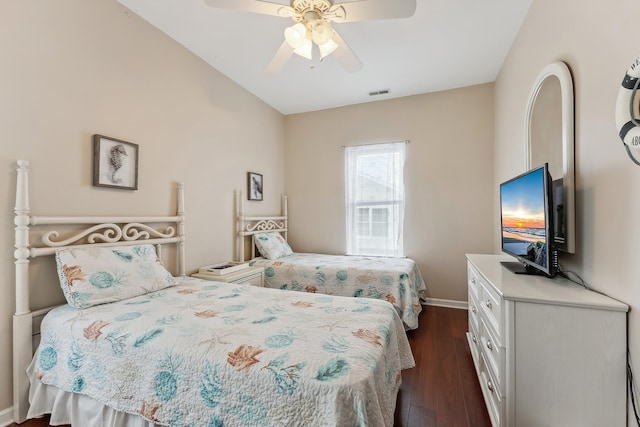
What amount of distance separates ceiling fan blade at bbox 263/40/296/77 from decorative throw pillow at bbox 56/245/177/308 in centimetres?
168

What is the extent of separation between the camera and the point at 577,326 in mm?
1119

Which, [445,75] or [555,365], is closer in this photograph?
[555,365]

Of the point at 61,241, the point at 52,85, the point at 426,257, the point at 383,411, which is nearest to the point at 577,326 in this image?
the point at 383,411

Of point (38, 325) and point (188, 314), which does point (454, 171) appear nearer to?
point (188, 314)

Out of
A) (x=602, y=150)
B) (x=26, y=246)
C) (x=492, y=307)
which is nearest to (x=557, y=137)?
(x=602, y=150)

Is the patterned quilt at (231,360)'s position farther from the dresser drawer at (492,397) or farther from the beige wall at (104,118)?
the beige wall at (104,118)

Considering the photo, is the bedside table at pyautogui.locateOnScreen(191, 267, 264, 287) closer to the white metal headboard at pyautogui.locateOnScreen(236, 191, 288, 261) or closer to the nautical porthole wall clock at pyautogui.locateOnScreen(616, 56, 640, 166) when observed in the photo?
the white metal headboard at pyautogui.locateOnScreen(236, 191, 288, 261)

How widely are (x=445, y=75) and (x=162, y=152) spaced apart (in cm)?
307

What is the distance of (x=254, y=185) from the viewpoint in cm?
347

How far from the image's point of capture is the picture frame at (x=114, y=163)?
1.85 metres

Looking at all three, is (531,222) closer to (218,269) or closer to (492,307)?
(492,307)

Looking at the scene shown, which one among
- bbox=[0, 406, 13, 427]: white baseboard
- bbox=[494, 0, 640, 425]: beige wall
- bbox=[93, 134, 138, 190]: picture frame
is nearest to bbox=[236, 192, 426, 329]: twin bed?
bbox=[93, 134, 138, 190]: picture frame

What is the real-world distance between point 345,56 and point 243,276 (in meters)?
2.10

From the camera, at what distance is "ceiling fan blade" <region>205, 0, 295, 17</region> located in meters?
Result: 1.54
